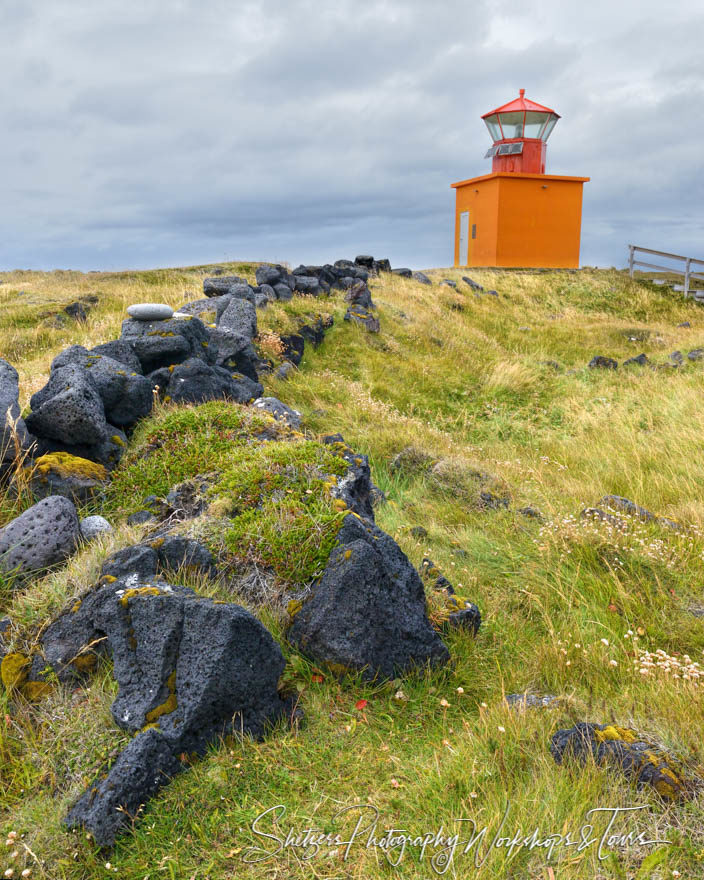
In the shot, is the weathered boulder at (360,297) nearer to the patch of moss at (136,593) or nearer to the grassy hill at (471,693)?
the grassy hill at (471,693)

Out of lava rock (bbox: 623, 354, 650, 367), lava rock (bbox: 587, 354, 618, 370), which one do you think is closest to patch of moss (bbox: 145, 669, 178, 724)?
lava rock (bbox: 587, 354, 618, 370)

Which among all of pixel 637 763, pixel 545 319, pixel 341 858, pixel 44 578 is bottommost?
pixel 341 858

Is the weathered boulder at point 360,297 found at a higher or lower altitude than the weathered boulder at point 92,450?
higher

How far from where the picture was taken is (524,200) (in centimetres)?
3089

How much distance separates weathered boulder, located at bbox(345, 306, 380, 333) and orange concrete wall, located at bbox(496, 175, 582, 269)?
19208mm

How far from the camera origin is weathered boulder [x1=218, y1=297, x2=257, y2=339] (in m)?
10.3

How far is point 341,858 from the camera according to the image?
232cm

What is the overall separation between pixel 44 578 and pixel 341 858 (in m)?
2.85

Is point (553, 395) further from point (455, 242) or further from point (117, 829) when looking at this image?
point (455, 242)

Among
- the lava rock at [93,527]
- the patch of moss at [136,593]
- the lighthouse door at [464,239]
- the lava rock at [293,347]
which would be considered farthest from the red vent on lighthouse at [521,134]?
the patch of moss at [136,593]

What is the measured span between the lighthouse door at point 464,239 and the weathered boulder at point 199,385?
97.4ft

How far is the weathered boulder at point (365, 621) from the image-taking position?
3.35m

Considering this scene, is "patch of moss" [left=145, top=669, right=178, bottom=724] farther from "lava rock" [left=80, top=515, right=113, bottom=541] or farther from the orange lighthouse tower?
the orange lighthouse tower

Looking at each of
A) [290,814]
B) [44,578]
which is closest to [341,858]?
[290,814]
